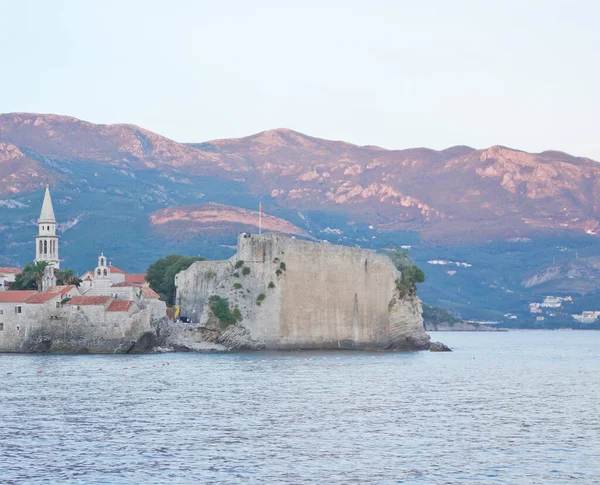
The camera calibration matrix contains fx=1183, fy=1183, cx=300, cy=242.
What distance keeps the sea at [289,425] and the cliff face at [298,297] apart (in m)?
16.1

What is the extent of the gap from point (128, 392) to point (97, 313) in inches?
1049

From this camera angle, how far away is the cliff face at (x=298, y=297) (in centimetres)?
8694

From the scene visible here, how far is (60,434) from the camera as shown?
126 ft

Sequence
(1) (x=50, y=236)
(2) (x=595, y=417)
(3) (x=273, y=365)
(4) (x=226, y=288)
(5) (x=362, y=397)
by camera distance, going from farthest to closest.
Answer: (1) (x=50, y=236) → (4) (x=226, y=288) → (3) (x=273, y=365) → (5) (x=362, y=397) → (2) (x=595, y=417)

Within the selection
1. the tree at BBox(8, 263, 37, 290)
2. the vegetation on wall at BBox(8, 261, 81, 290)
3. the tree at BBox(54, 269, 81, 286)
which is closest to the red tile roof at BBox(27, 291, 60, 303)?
the vegetation on wall at BBox(8, 261, 81, 290)

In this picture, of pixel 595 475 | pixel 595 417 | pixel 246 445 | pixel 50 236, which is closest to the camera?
pixel 595 475

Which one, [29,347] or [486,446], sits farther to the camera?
[29,347]

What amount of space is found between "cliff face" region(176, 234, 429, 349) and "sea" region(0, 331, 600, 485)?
1609 cm

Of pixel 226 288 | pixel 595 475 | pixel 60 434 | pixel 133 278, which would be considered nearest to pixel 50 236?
pixel 133 278

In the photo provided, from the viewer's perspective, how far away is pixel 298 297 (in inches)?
3482

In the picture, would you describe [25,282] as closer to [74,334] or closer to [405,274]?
[74,334]

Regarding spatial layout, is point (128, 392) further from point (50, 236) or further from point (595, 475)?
point (50, 236)

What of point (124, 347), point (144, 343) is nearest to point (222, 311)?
point (144, 343)

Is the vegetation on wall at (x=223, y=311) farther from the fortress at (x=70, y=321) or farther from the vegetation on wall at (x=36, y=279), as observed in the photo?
the vegetation on wall at (x=36, y=279)
